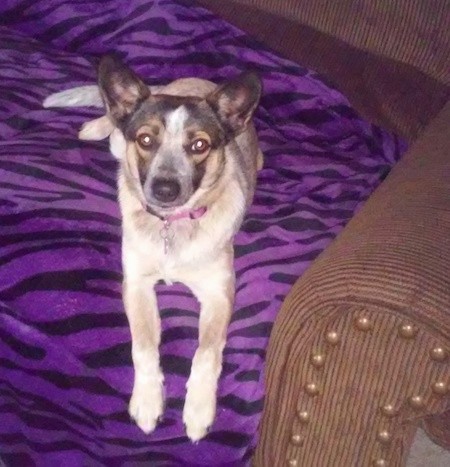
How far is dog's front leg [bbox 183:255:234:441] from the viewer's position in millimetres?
1686

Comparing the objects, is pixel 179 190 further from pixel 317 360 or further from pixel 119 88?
pixel 317 360

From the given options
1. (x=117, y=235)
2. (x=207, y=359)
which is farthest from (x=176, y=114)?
(x=207, y=359)

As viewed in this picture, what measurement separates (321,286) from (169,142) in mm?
716

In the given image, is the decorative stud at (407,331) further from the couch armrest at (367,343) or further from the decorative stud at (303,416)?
the decorative stud at (303,416)

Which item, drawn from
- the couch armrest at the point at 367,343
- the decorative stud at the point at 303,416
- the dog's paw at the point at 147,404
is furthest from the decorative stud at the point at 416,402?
the dog's paw at the point at 147,404

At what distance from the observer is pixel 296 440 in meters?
1.66

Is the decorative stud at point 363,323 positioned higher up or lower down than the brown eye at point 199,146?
higher up

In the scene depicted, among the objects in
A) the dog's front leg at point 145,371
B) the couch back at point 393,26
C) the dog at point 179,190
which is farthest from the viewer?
the couch back at point 393,26

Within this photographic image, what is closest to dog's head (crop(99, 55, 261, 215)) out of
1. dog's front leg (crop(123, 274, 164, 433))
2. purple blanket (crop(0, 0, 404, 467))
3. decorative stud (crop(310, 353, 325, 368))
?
purple blanket (crop(0, 0, 404, 467))

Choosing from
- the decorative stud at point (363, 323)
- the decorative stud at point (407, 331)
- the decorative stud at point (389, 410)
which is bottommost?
the decorative stud at point (389, 410)

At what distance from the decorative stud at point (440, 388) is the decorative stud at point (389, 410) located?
0.37 feet

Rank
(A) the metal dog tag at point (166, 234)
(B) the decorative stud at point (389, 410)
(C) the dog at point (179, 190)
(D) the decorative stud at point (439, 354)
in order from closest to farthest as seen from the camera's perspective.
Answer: (D) the decorative stud at point (439, 354) < (B) the decorative stud at point (389, 410) < (C) the dog at point (179, 190) < (A) the metal dog tag at point (166, 234)

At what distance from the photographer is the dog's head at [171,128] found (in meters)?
1.92

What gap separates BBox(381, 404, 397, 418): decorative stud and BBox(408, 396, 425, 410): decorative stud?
4 cm
